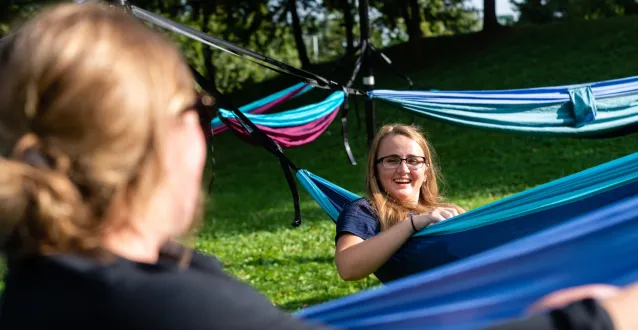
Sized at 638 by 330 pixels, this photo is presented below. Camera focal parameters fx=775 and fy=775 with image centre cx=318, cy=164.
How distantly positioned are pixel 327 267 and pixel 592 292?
14.1 feet

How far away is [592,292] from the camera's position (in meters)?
0.89

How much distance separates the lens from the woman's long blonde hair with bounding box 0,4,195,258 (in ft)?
2.48

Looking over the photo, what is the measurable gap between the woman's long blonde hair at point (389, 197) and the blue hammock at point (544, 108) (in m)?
1.75

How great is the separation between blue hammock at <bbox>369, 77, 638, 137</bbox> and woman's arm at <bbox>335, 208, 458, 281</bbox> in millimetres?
2157

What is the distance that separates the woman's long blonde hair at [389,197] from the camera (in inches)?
93.2

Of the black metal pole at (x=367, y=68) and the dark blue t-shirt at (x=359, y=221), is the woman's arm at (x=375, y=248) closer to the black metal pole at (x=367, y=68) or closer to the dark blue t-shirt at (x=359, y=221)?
the dark blue t-shirt at (x=359, y=221)

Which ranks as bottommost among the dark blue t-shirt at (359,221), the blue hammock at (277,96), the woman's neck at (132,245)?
the dark blue t-shirt at (359,221)

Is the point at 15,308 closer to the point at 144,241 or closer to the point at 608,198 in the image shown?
the point at 144,241

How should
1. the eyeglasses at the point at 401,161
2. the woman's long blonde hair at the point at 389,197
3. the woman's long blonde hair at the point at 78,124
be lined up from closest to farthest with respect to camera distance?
the woman's long blonde hair at the point at 78,124 → the woman's long blonde hair at the point at 389,197 → the eyeglasses at the point at 401,161

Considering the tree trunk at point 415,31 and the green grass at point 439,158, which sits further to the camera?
the tree trunk at point 415,31

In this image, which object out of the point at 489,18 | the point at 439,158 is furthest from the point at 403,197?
the point at 489,18

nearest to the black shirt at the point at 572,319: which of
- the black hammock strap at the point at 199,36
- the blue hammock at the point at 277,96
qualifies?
the black hammock strap at the point at 199,36

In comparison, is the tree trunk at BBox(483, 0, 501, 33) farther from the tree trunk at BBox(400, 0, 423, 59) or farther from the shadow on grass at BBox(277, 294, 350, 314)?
the shadow on grass at BBox(277, 294, 350, 314)

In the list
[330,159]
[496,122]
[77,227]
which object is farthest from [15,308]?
[330,159]
